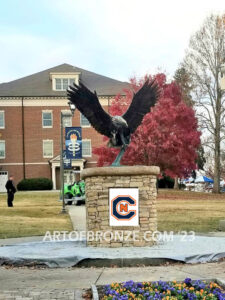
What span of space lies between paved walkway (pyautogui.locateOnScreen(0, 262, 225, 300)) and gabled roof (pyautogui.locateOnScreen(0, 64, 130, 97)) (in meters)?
39.9

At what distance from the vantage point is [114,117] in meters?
10.5

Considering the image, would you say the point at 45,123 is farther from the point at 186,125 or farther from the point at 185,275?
the point at 185,275

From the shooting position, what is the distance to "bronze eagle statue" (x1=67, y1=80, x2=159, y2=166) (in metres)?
10.2

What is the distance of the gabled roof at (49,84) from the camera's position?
158ft

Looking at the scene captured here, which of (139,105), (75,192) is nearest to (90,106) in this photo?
(139,105)

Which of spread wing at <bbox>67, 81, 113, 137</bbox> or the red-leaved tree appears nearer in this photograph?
spread wing at <bbox>67, 81, 113, 137</bbox>

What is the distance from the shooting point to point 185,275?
24.3ft

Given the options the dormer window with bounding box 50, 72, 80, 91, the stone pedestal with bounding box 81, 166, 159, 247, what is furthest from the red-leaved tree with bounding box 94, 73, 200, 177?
the stone pedestal with bounding box 81, 166, 159, 247

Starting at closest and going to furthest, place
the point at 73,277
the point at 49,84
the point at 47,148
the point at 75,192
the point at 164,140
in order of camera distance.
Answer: the point at 73,277 < the point at 75,192 < the point at 164,140 < the point at 47,148 < the point at 49,84

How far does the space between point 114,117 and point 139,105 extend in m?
0.70

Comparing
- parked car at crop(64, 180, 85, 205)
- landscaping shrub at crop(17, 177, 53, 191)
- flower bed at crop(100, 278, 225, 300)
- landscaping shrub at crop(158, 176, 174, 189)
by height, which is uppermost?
flower bed at crop(100, 278, 225, 300)

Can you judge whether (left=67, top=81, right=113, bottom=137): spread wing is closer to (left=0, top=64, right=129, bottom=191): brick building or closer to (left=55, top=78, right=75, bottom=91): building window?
(left=0, top=64, right=129, bottom=191): brick building

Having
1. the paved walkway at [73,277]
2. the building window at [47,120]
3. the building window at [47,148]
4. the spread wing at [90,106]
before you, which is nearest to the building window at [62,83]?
the building window at [47,120]

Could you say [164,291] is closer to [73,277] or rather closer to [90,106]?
[73,277]
